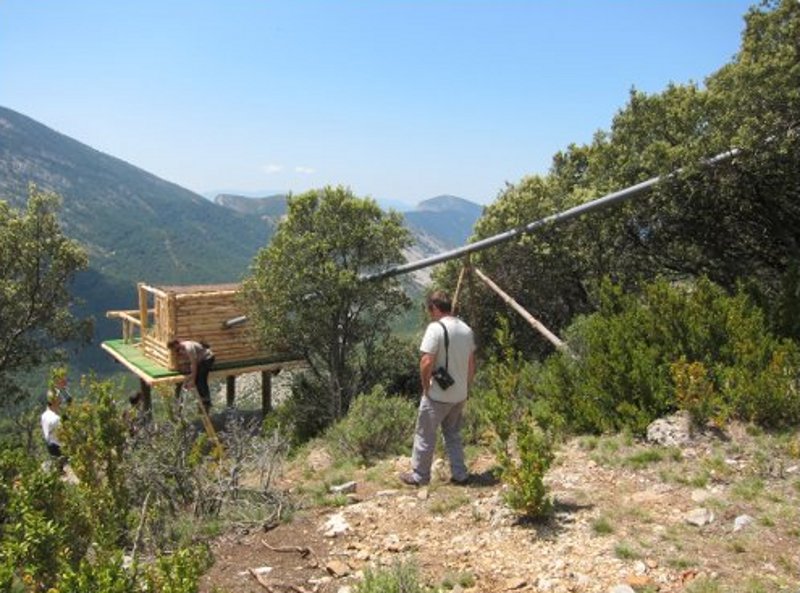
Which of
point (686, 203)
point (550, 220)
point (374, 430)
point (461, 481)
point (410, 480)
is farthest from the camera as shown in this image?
point (550, 220)

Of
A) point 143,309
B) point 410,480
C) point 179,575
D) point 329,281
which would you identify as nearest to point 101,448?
point 179,575

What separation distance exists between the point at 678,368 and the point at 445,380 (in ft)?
8.55

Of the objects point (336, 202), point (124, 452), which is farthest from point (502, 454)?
point (336, 202)

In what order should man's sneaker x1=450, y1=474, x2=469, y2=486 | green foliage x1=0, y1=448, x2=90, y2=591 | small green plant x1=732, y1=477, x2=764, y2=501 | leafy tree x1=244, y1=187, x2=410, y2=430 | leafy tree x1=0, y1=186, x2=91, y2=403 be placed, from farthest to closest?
leafy tree x1=0, y1=186, x2=91, y2=403 < leafy tree x1=244, y1=187, x2=410, y2=430 < man's sneaker x1=450, y1=474, x2=469, y2=486 < small green plant x1=732, y1=477, x2=764, y2=501 < green foliage x1=0, y1=448, x2=90, y2=591

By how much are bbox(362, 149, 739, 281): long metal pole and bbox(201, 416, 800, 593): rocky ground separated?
4521 millimetres

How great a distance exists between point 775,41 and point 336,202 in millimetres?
7341

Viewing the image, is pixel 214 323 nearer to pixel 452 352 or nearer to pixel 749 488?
pixel 452 352

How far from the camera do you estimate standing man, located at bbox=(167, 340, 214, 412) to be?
1283 cm

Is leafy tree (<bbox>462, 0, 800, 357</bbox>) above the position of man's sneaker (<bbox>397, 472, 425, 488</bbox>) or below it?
above

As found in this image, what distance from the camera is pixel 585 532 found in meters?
5.18

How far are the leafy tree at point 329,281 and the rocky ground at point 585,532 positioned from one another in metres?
5.93

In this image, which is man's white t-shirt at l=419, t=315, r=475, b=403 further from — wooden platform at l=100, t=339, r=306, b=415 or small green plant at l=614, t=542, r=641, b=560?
wooden platform at l=100, t=339, r=306, b=415

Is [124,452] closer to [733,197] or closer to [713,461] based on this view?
Result: [713,461]

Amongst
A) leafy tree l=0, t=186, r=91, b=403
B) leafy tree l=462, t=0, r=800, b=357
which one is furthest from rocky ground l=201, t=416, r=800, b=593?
leafy tree l=0, t=186, r=91, b=403
